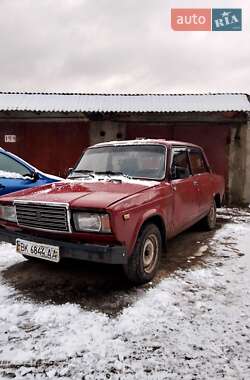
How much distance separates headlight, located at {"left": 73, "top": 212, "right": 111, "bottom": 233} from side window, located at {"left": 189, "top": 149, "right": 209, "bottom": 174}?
2677 mm

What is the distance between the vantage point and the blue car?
5.12m

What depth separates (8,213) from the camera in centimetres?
379

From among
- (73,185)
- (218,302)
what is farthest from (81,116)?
(218,302)

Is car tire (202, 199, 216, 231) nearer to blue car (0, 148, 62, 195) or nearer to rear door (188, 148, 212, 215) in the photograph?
rear door (188, 148, 212, 215)

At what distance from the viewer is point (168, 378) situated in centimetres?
212

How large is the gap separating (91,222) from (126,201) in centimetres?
42

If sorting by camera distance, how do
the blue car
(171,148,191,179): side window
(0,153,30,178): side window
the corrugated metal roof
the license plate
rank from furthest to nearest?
the corrugated metal roof
(0,153,30,178): side window
the blue car
(171,148,191,179): side window
the license plate

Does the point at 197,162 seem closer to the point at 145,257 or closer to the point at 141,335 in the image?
the point at 145,257

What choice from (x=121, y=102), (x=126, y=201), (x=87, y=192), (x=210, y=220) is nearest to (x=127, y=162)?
(x=87, y=192)

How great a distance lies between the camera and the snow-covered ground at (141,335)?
2.21 meters

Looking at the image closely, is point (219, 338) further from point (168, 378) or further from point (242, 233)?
point (242, 233)

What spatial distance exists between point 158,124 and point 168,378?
9.11 meters

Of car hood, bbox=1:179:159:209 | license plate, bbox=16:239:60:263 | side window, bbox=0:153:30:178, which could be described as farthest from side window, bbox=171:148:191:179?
side window, bbox=0:153:30:178

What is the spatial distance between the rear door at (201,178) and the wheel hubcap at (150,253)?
1.72 meters
